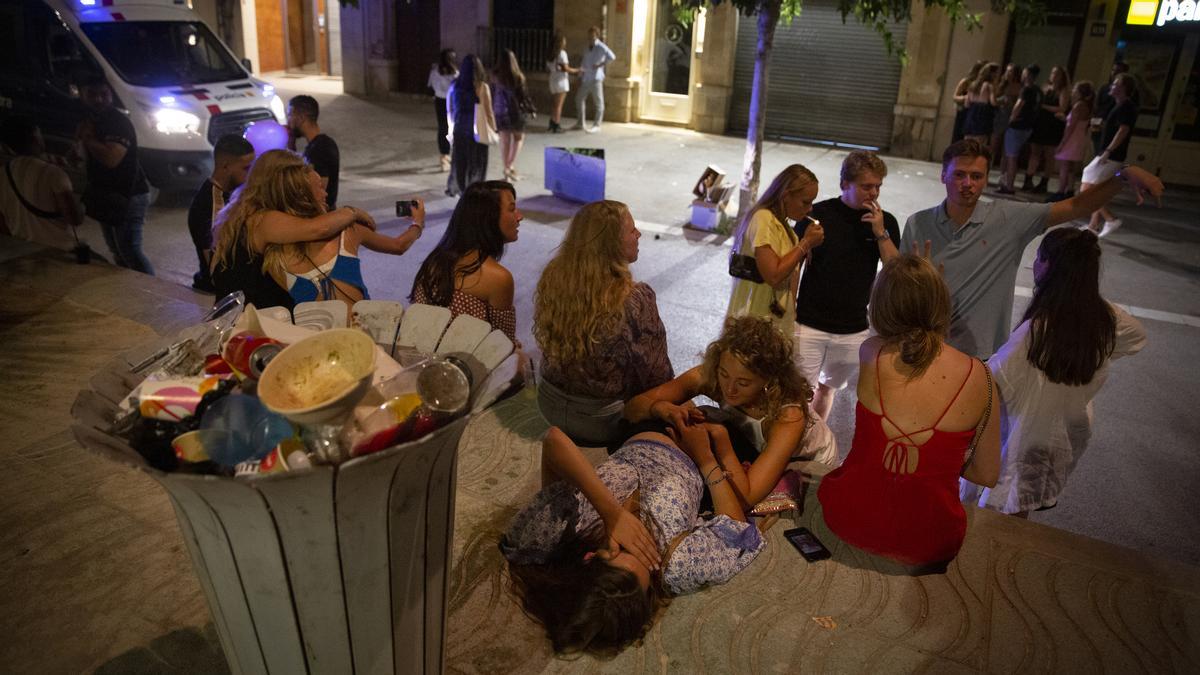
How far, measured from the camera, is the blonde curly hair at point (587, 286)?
12.0ft

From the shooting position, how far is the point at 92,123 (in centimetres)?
634

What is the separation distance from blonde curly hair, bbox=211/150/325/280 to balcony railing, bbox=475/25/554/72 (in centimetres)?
1549

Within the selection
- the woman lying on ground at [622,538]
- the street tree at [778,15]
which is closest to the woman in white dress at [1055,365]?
the woman lying on ground at [622,538]

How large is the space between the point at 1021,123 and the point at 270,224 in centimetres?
1178

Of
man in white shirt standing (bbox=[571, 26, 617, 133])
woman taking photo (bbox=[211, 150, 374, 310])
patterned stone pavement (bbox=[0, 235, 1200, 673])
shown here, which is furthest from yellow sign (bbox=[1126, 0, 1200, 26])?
woman taking photo (bbox=[211, 150, 374, 310])

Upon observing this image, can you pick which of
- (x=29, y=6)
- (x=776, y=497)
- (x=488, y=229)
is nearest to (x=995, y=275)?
(x=776, y=497)

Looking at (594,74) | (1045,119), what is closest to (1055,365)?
(1045,119)

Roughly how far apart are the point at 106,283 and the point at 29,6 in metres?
5.60

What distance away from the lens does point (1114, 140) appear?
34.1ft

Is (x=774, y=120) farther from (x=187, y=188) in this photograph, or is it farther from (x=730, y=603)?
(x=730, y=603)

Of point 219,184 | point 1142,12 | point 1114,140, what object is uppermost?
point 1142,12

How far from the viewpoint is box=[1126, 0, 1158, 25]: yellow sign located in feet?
41.5

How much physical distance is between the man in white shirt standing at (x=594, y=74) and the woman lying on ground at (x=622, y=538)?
13.7 m

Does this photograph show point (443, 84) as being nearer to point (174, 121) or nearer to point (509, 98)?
point (509, 98)
